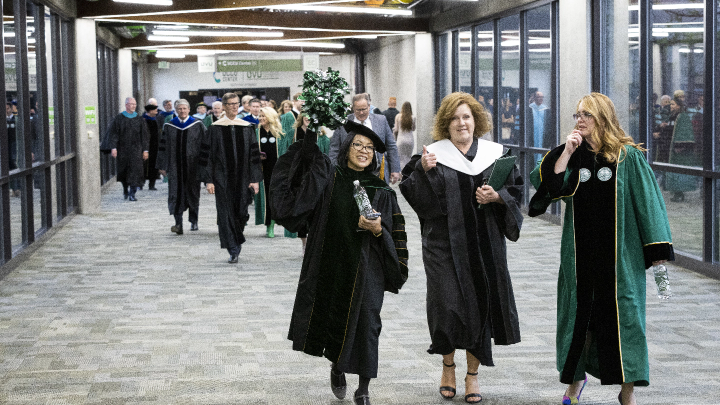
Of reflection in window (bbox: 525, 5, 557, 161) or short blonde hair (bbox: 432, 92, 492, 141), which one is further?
reflection in window (bbox: 525, 5, 557, 161)

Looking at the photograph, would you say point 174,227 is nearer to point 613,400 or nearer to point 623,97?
point 623,97

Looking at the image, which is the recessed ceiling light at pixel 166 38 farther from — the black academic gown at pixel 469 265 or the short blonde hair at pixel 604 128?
the short blonde hair at pixel 604 128

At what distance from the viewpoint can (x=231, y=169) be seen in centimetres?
987

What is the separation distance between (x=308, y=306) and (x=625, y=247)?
5.23 ft

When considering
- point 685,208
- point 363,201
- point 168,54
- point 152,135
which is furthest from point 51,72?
point 168,54

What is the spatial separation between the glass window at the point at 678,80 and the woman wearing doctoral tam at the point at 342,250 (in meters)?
5.61

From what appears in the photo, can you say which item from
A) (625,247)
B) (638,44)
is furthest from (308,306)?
(638,44)

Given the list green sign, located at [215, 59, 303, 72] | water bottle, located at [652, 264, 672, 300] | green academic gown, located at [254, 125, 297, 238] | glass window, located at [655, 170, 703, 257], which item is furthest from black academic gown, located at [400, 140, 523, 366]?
green sign, located at [215, 59, 303, 72]

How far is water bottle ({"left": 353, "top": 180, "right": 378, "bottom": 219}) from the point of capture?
4.48m

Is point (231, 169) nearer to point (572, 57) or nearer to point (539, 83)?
point (572, 57)

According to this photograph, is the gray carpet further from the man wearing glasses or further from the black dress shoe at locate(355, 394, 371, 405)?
the man wearing glasses

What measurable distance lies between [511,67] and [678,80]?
573cm

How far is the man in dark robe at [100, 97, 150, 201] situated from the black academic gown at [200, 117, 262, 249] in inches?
303

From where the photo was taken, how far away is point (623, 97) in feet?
36.1
